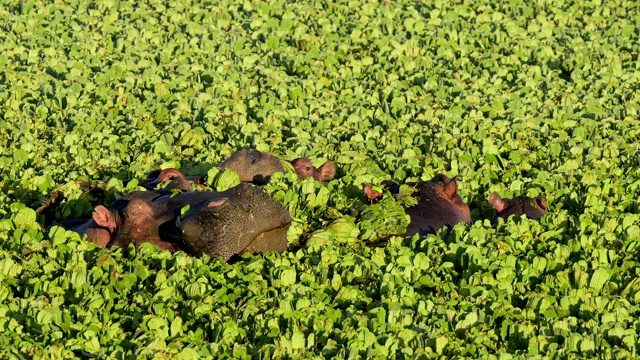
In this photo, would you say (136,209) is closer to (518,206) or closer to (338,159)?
(518,206)

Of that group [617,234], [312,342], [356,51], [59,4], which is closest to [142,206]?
[312,342]

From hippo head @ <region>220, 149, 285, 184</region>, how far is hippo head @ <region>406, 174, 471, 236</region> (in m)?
1.00

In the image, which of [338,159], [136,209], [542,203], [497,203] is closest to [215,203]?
[136,209]

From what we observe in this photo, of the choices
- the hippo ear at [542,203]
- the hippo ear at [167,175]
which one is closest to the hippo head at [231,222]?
the hippo ear at [167,175]

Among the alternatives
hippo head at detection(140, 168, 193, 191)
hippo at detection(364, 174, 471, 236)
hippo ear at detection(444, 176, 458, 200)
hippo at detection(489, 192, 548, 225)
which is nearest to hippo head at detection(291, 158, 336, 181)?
hippo at detection(364, 174, 471, 236)

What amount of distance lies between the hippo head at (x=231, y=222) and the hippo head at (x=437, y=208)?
3.46ft

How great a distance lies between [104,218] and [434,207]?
206 cm

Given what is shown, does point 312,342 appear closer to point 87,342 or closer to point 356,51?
point 87,342

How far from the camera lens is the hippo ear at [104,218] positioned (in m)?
6.26

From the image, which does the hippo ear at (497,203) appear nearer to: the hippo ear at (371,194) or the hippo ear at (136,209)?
the hippo ear at (371,194)

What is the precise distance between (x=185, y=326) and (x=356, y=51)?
22.5 ft

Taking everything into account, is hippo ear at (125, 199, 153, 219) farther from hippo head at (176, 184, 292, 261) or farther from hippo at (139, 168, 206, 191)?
hippo at (139, 168, 206, 191)

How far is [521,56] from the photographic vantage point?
11.5 meters

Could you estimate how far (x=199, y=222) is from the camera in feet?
19.4
